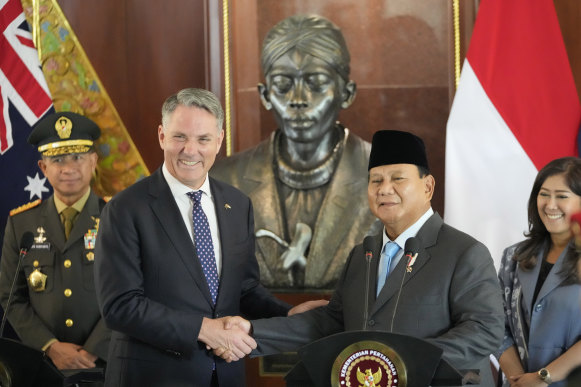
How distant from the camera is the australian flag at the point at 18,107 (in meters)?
5.30

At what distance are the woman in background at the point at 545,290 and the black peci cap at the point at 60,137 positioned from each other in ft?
6.84

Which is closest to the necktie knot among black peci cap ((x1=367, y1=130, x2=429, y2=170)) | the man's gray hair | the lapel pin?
the man's gray hair

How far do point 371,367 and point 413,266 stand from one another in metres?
0.54

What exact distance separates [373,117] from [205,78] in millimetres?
974

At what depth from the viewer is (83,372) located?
3307mm

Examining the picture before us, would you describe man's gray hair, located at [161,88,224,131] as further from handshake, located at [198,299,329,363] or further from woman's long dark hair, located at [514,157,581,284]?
woman's long dark hair, located at [514,157,581,284]

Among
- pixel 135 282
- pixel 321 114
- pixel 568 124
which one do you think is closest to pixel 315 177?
pixel 321 114

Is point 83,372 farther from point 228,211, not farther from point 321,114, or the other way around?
point 321,114

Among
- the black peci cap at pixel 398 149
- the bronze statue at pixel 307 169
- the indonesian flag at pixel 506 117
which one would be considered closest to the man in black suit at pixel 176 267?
the black peci cap at pixel 398 149

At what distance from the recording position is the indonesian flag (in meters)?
4.55

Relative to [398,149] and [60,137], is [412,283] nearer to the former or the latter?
[398,149]

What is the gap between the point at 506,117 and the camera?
4.64m

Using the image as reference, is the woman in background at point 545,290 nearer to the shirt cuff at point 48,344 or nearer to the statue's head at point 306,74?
the statue's head at point 306,74

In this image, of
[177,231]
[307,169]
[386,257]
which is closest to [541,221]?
[386,257]
